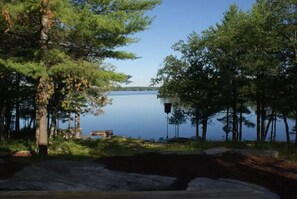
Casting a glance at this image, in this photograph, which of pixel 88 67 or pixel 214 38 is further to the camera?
pixel 214 38

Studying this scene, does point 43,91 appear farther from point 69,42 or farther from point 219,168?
point 219,168

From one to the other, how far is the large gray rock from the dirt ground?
0.92 feet

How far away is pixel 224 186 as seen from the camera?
6.52 metres

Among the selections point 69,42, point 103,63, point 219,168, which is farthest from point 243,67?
point 219,168

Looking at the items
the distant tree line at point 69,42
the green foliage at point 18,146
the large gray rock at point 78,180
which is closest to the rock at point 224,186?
the large gray rock at point 78,180

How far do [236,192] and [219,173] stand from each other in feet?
5.71

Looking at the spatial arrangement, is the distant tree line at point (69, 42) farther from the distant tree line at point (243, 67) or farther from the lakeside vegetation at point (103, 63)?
the distant tree line at point (243, 67)

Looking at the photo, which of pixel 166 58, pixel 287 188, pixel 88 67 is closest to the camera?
pixel 287 188

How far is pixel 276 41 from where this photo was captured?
21875 mm

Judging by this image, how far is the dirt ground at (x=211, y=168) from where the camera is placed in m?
6.86

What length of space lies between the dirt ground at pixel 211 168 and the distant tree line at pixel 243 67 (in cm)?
1331

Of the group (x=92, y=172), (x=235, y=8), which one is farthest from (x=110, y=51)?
(x=235, y=8)

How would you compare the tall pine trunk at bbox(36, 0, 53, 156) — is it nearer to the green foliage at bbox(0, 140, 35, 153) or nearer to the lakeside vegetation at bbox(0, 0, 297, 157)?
the lakeside vegetation at bbox(0, 0, 297, 157)

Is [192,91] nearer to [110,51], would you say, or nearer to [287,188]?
[110,51]
